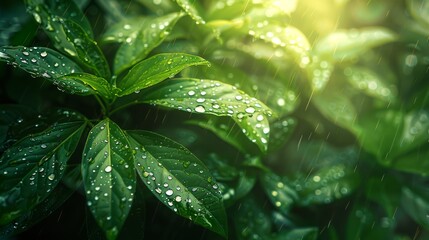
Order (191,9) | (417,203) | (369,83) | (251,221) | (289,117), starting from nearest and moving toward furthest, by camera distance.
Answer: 1. (191,9)
2. (251,221)
3. (289,117)
4. (417,203)
5. (369,83)

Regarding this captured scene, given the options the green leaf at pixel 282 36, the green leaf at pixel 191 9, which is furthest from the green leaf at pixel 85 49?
the green leaf at pixel 282 36

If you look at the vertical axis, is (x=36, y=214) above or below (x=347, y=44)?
below

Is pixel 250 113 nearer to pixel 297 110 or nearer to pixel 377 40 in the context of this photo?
pixel 297 110

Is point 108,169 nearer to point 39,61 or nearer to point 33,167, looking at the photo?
point 33,167

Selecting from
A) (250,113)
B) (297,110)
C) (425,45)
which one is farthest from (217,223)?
(425,45)

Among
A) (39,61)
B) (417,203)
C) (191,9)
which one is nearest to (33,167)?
(39,61)

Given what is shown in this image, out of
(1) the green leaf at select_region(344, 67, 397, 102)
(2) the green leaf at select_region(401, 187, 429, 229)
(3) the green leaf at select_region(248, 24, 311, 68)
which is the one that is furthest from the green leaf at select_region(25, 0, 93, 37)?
(2) the green leaf at select_region(401, 187, 429, 229)
